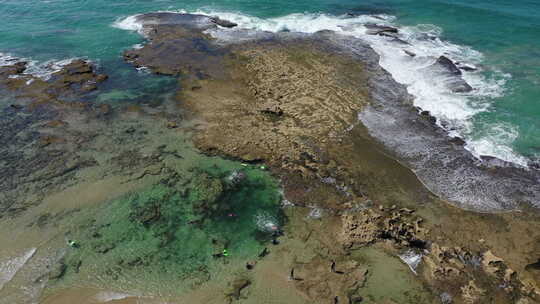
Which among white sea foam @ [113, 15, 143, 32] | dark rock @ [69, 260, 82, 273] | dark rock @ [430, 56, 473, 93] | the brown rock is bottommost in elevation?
dark rock @ [69, 260, 82, 273]

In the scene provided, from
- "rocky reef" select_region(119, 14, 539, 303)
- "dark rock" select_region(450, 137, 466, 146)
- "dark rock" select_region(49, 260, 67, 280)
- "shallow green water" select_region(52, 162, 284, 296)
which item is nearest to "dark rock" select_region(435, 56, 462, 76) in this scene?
"rocky reef" select_region(119, 14, 539, 303)

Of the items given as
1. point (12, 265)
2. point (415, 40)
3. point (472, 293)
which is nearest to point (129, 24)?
point (12, 265)

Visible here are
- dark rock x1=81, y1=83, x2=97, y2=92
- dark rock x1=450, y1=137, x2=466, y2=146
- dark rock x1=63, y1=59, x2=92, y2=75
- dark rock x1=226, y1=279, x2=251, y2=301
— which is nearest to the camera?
dark rock x1=226, y1=279, x2=251, y2=301

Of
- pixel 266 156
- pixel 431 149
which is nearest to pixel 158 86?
pixel 266 156

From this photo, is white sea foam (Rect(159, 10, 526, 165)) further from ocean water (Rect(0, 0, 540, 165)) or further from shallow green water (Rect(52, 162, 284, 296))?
shallow green water (Rect(52, 162, 284, 296))

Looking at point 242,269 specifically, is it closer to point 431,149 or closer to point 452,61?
point 431,149

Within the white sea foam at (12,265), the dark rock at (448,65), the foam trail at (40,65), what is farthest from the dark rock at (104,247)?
the dark rock at (448,65)

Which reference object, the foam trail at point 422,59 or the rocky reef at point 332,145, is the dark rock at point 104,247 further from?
the foam trail at point 422,59
